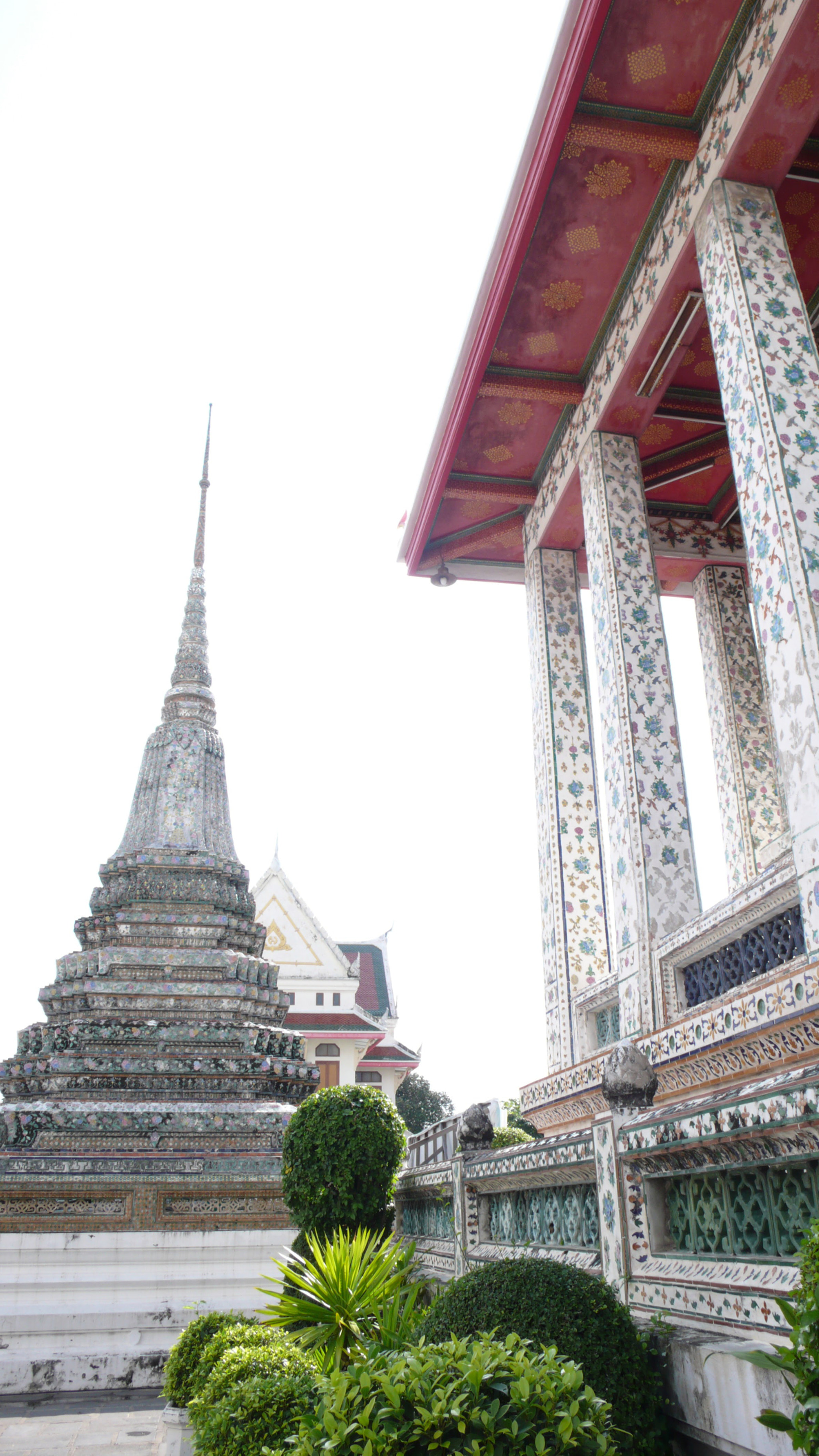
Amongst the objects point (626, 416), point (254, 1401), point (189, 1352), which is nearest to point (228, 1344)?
point (189, 1352)

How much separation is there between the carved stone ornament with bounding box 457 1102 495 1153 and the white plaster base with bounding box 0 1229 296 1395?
297 cm

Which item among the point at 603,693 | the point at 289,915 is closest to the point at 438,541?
the point at 603,693

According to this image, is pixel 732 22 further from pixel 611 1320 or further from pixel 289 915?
pixel 289 915

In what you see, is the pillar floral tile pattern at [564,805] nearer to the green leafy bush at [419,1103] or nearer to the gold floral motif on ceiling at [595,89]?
the gold floral motif on ceiling at [595,89]

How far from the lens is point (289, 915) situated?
23.9 m

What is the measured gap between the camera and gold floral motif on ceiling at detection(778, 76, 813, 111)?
5062 mm

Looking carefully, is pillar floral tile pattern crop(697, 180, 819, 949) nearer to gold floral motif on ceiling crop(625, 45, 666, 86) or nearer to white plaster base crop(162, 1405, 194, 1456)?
gold floral motif on ceiling crop(625, 45, 666, 86)

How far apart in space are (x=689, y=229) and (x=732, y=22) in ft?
3.20

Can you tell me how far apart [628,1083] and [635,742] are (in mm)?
3232

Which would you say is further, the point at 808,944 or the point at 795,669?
the point at 795,669

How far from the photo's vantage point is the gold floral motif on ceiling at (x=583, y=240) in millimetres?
6480

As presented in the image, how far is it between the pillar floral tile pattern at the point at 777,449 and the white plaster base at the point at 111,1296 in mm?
5659

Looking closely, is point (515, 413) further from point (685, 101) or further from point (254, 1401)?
point (254, 1401)

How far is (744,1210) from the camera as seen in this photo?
2.60 metres
